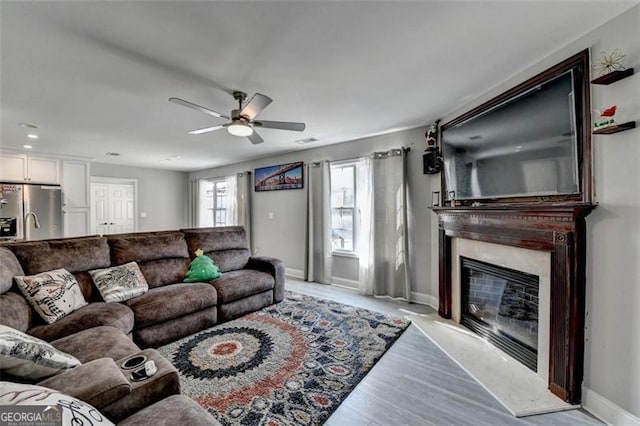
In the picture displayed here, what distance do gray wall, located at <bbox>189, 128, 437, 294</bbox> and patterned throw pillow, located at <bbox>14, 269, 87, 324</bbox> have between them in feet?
10.9

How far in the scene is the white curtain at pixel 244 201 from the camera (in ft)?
19.0

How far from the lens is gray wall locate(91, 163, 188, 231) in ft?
21.2

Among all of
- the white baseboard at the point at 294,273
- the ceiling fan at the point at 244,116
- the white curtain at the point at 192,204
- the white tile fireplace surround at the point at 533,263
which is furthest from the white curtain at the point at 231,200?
the white tile fireplace surround at the point at 533,263

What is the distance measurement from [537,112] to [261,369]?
296cm

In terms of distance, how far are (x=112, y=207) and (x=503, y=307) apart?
777 centimetres

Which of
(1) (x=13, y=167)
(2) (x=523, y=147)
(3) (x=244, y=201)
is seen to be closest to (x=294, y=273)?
(3) (x=244, y=201)

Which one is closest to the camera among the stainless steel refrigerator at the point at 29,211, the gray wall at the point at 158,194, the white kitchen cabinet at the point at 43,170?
the stainless steel refrigerator at the point at 29,211

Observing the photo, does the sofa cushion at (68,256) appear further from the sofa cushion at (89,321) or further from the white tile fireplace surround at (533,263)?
the white tile fireplace surround at (533,263)

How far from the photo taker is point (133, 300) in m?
2.41

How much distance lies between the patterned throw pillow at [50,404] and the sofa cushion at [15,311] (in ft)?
4.50

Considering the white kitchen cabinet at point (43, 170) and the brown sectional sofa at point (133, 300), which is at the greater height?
the white kitchen cabinet at point (43, 170)

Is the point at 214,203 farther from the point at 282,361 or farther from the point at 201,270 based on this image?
the point at 282,361

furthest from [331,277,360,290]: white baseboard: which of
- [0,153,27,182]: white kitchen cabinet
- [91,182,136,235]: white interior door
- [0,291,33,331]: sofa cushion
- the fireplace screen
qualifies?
[0,153,27,182]: white kitchen cabinet

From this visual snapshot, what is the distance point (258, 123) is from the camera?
8.50ft
